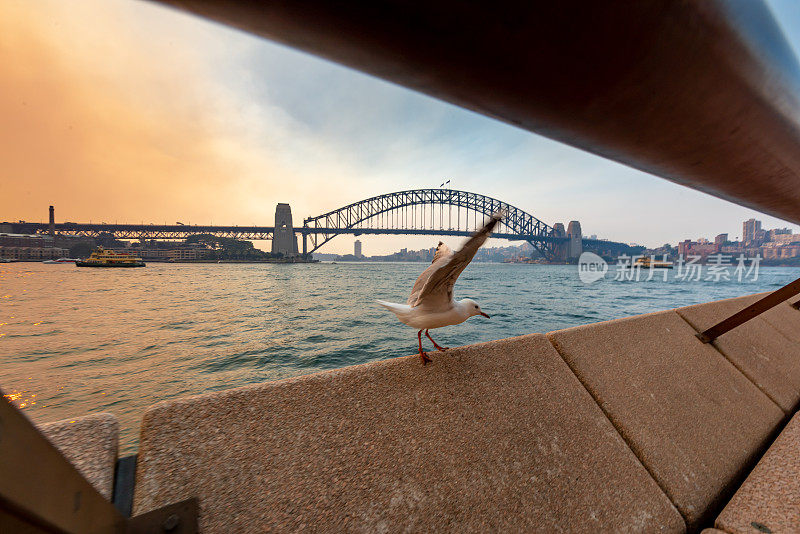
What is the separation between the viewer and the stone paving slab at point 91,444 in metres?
0.84

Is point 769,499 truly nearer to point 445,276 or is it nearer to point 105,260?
point 445,276

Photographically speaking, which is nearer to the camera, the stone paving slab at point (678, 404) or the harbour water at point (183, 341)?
the stone paving slab at point (678, 404)

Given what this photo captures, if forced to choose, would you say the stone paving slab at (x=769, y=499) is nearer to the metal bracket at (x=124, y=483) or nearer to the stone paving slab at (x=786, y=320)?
the metal bracket at (x=124, y=483)

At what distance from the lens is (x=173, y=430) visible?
95cm

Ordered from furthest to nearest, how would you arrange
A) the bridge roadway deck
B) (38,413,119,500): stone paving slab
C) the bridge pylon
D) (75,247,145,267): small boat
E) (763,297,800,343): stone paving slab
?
the bridge pylon
(75,247,145,267): small boat
the bridge roadway deck
(763,297,800,343): stone paving slab
(38,413,119,500): stone paving slab

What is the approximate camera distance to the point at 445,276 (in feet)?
4.87

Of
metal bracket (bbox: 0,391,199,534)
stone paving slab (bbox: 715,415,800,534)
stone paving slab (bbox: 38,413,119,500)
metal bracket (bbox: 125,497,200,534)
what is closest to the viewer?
metal bracket (bbox: 0,391,199,534)

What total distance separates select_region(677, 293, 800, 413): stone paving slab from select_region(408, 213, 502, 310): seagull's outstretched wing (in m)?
1.86

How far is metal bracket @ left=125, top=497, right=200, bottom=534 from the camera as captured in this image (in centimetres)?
74

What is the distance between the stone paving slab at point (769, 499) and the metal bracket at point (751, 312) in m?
0.78

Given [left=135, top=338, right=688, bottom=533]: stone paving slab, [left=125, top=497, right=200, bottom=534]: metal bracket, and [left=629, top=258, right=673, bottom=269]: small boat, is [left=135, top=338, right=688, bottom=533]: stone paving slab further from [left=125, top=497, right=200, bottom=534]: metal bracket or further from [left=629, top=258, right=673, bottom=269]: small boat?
[left=629, top=258, right=673, bottom=269]: small boat

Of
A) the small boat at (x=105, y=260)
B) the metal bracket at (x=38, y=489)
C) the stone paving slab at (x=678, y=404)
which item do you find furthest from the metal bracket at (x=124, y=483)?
the small boat at (x=105, y=260)

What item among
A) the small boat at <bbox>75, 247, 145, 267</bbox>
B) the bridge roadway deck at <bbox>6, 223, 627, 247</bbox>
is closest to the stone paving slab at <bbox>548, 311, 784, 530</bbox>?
the bridge roadway deck at <bbox>6, 223, 627, 247</bbox>

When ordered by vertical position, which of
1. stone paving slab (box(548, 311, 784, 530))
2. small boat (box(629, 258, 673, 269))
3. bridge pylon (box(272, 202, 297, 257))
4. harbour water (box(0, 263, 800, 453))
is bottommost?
harbour water (box(0, 263, 800, 453))
